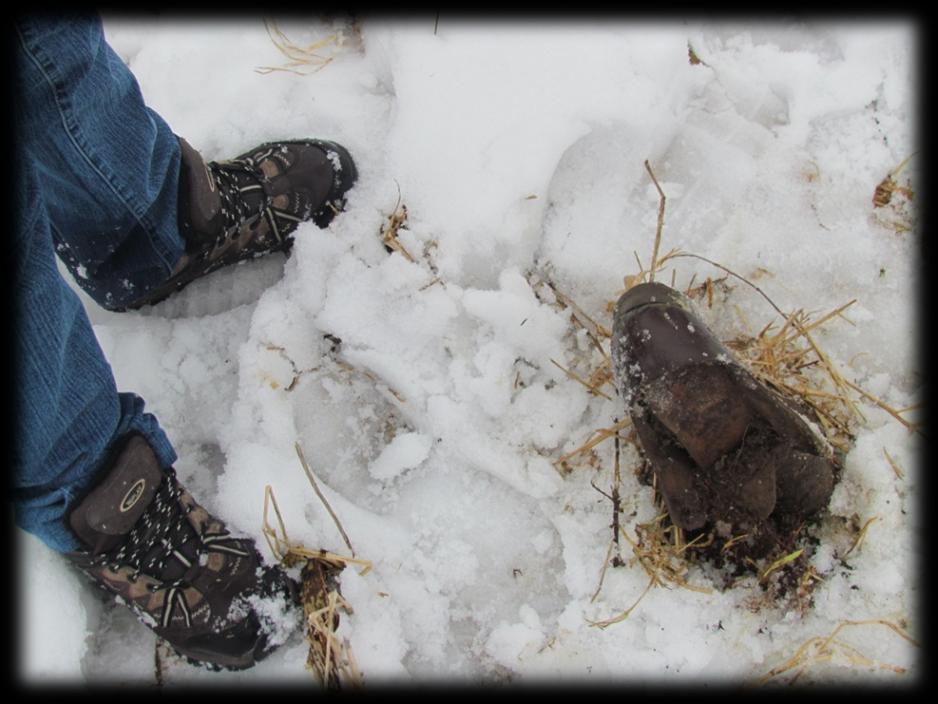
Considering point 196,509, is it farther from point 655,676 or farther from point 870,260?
point 870,260

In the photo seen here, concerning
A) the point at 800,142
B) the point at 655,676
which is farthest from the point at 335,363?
the point at 800,142

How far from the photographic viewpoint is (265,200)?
153 centimetres

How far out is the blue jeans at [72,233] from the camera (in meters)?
1.01

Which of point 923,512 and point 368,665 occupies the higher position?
point 923,512

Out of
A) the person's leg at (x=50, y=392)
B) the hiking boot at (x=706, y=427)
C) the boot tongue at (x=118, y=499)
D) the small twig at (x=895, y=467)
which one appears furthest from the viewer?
the small twig at (x=895, y=467)

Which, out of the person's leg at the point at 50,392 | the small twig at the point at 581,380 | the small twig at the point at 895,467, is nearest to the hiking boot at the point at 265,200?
the person's leg at the point at 50,392

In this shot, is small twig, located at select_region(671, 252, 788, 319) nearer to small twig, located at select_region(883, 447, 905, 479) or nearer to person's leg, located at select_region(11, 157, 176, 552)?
small twig, located at select_region(883, 447, 905, 479)

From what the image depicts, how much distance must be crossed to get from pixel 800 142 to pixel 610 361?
650 mm

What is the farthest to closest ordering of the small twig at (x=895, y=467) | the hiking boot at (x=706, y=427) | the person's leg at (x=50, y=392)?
the small twig at (x=895, y=467) < the hiking boot at (x=706, y=427) < the person's leg at (x=50, y=392)

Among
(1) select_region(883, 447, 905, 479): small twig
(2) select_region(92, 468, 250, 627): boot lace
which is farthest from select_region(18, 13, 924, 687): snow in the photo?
(2) select_region(92, 468, 250, 627): boot lace

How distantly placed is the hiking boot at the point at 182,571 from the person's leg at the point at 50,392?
54 mm

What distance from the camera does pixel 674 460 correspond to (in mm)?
1321

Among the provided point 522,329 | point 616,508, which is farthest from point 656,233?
point 616,508

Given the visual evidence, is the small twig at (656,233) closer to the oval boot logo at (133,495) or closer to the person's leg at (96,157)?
the person's leg at (96,157)
